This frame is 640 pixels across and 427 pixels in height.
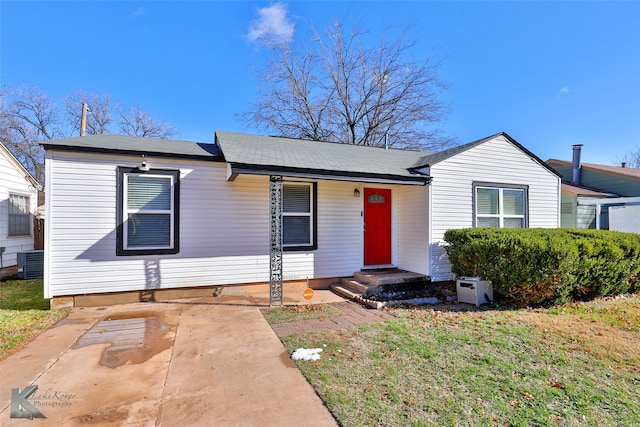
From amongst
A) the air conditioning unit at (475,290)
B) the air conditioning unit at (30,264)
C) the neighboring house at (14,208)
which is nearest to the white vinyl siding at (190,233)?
the air conditioning unit at (475,290)

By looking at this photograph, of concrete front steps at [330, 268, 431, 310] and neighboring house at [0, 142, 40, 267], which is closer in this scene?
concrete front steps at [330, 268, 431, 310]

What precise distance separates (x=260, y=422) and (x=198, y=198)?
488 cm

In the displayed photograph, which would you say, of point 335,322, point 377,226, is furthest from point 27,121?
point 335,322

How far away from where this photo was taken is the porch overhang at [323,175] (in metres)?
5.51

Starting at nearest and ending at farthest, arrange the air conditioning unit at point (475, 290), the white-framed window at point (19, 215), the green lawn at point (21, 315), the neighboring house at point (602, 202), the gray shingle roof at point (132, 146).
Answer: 1. the green lawn at point (21, 315)
2. the gray shingle roof at point (132, 146)
3. the air conditioning unit at point (475, 290)
4. the white-framed window at point (19, 215)
5. the neighboring house at point (602, 202)

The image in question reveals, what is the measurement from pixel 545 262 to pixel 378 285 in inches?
122

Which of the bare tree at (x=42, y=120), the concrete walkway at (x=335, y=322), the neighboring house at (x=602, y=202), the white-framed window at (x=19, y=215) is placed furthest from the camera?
the bare tree at (x=42, y=120)

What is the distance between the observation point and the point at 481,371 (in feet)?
10.3

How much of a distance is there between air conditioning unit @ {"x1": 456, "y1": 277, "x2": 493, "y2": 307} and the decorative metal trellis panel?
3.77 metres

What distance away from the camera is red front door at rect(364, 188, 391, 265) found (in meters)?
7.73

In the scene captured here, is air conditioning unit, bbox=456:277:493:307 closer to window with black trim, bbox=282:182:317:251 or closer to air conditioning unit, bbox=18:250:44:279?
window with black trim, bbox=282:182:317:251

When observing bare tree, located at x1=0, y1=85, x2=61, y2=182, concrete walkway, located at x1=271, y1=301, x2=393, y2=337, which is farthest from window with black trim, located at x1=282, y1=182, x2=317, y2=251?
bare tree, located at x1=0, y1=85, x2=61, y2=182

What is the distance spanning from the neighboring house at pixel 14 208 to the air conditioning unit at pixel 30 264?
1.56 feet

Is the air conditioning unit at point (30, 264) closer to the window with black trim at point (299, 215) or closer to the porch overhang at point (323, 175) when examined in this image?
the porch overhang at point (323, 175)
